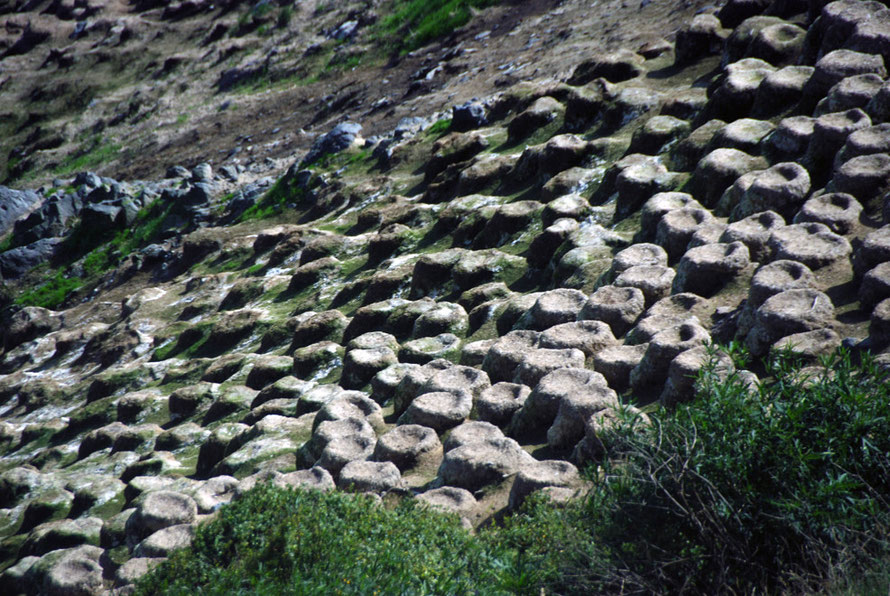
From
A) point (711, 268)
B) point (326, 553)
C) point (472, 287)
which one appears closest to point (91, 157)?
point (472, 287)

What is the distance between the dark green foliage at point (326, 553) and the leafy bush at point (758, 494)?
159 cm

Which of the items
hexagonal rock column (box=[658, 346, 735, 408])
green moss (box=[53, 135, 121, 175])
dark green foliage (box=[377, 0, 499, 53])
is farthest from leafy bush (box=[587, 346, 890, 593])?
green moss (box=[53, 135, 121, 175])

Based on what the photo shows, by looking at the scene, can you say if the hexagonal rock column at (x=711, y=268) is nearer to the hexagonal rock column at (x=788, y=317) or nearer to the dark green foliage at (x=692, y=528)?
the hexagonal rock column at (x=788, y=317)

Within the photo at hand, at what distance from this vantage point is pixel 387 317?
19984mm

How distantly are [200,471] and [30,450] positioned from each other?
8.89m

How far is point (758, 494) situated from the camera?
297 inches

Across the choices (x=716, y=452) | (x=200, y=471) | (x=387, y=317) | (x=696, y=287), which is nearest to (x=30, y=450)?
(x=200, y=471)

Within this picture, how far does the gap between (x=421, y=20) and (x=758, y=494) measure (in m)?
48.0

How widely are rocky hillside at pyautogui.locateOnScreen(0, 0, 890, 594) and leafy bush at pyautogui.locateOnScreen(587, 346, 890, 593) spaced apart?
1.42 metres

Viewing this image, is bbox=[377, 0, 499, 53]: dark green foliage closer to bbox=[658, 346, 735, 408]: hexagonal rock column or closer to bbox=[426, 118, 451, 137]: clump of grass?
bbox=[426, 118, 451, 137]: clump of grass

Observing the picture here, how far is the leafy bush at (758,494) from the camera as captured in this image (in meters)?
7.10

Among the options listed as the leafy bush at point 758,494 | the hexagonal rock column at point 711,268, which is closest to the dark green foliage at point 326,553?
the leafy bush at point 758,494

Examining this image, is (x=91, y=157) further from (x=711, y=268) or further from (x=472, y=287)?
(x=711, y=268)

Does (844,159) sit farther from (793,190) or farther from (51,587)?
(51,587)
